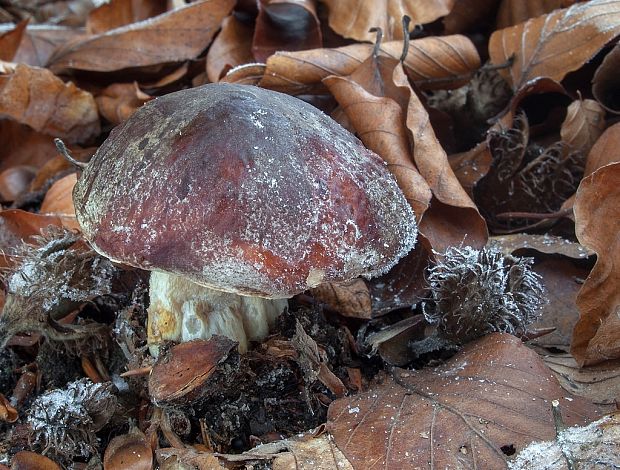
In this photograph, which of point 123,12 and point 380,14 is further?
point 123,12

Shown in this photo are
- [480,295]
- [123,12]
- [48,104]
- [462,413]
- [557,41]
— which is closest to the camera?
[462,413]

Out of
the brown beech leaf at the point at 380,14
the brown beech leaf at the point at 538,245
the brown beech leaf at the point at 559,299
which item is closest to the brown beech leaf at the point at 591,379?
the brown beech leaf at the point at 559,299

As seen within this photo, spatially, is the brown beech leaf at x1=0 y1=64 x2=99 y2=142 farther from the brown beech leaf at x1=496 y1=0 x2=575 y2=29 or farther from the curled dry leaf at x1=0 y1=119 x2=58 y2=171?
the brown beech leaf at x1=496 y1=0 x2=575 y2=29

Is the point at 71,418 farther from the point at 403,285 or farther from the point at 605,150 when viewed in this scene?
the point at 605,150

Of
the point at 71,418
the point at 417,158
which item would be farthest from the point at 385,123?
the point at 71,418

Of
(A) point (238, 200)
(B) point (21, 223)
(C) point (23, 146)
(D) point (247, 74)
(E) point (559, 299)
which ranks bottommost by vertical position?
(E) point (559, 299)

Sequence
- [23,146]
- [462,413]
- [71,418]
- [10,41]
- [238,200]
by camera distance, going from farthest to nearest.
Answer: [10,41] < [23,146] < [71,418] < [462,413] < [238,200]

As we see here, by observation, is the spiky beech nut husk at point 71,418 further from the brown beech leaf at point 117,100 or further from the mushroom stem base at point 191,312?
the brown beech leaf at point 117,100

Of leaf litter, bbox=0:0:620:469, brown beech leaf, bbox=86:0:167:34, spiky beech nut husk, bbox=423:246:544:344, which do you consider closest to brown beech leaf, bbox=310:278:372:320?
leaf litter, bbox=0:0:620:469
